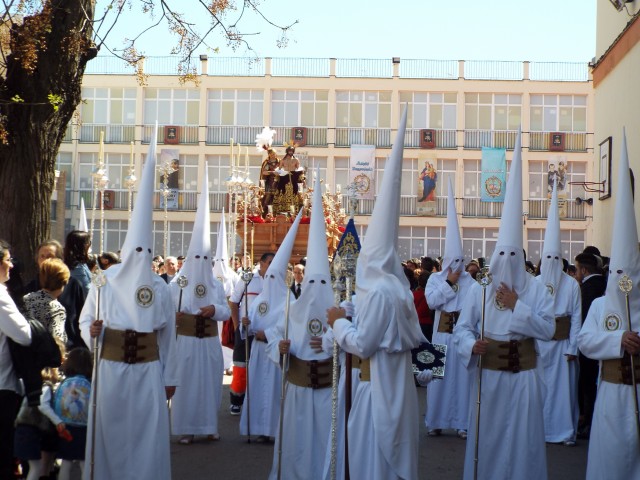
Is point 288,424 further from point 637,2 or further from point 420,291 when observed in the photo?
point 637,2

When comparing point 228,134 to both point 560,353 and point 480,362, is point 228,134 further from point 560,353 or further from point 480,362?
point 480,362

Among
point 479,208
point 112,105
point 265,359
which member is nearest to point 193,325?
point 265,359

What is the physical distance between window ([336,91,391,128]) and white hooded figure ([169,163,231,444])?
41.1m

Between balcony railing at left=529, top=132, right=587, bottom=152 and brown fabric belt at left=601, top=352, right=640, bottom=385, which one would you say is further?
balcony railing at left=529, top=132, right=587, bottom=152

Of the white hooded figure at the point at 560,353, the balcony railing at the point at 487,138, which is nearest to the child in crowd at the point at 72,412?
the white hooded figure at the point at 560,353

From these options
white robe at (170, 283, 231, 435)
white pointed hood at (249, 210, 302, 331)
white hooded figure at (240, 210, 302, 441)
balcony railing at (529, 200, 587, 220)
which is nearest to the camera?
white pointed hood at (249, 210, 302, 331)

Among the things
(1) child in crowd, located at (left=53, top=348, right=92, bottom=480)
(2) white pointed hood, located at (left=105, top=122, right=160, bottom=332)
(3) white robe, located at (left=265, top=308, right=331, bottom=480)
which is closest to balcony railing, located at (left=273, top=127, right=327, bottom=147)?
(3) white robe, located at (left=265, top=308, right=331, bottom=480)

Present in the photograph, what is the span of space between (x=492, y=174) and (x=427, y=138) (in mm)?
4233

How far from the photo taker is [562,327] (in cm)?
1230

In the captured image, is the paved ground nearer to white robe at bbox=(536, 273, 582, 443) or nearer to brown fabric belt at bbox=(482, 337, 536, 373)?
white robe at bbox=(536, 273, 582, 443)

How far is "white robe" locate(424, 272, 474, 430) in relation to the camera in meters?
12.8

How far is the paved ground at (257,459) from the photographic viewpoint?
10031mm

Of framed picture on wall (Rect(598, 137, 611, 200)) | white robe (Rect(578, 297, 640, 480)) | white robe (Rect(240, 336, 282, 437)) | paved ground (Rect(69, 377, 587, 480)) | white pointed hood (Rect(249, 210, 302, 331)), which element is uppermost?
framed picture on wall (Rect(598, 137, 611, 200))

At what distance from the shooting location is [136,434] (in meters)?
8.27
